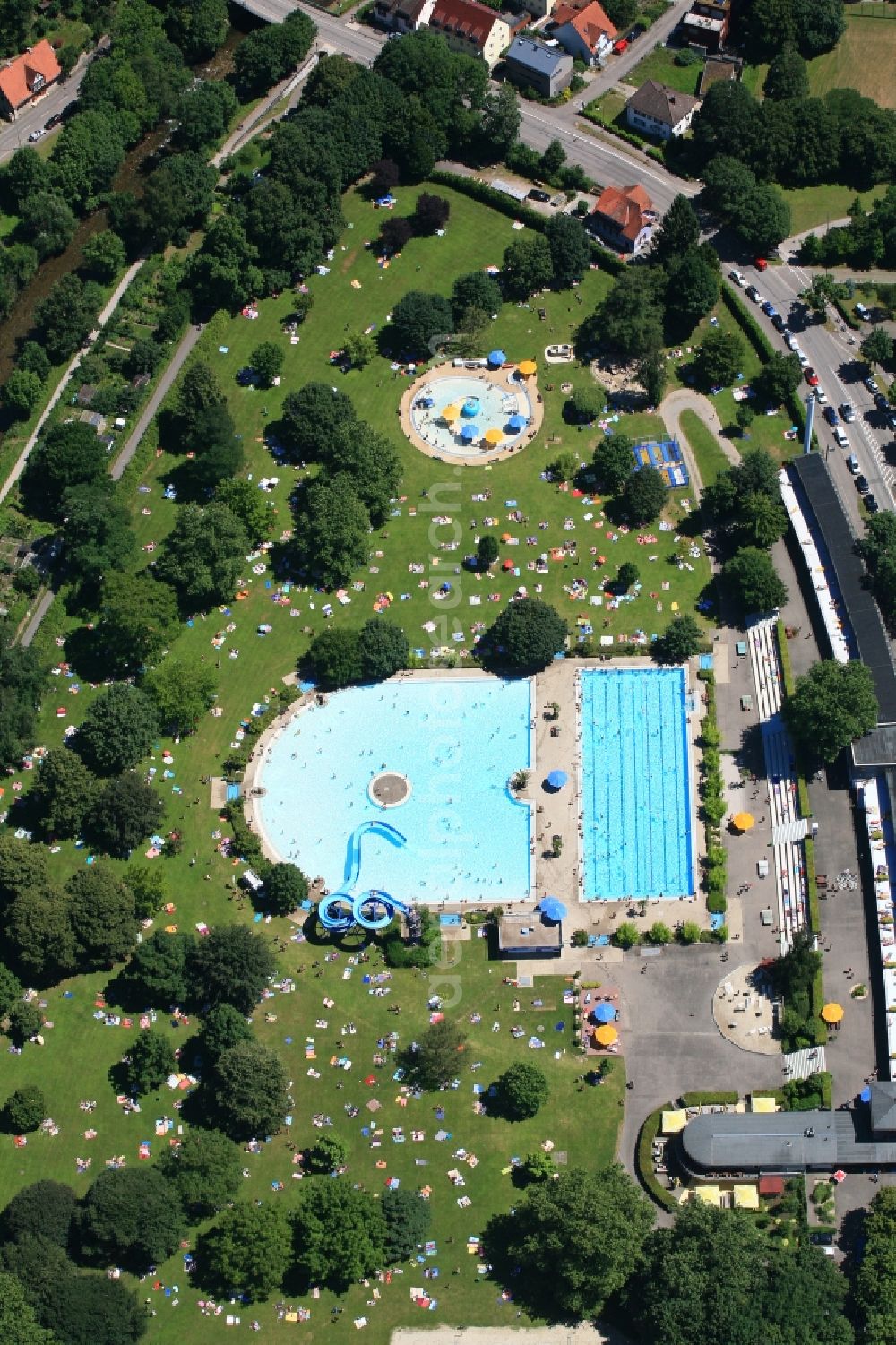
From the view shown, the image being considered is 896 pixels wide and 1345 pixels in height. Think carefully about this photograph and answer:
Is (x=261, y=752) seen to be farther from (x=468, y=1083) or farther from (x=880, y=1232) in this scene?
(x=880, y=1232)

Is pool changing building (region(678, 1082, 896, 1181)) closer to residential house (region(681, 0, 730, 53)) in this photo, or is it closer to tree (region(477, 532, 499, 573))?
tree (region(477, 532, 499, 573))

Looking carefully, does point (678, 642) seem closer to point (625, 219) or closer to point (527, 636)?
point (527, 636)

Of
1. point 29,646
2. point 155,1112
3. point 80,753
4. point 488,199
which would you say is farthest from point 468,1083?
point 488,199

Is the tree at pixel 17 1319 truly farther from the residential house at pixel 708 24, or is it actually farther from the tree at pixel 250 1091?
the residential house at pixel 708 24

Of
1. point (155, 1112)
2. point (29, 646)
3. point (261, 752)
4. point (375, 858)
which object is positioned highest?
point (29, 646)

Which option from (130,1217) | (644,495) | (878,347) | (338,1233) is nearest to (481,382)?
(644,495)

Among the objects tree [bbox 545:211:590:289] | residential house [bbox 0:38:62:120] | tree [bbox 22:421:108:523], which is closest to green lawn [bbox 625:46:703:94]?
tree [bbox 545:211:590:289]
